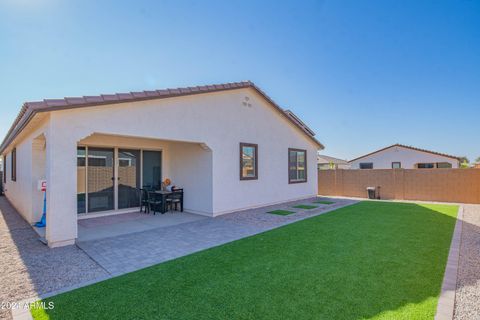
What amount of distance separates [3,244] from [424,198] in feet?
60.8

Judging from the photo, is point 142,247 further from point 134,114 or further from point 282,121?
point 282,121

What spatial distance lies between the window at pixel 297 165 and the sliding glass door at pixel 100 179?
8470 millimetres

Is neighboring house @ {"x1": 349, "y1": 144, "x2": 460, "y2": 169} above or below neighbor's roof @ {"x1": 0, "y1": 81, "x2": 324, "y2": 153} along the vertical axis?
below

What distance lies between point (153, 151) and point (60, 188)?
5.28 meters

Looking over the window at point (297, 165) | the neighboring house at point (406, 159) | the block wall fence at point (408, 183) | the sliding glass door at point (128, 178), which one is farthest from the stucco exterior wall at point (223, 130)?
the neighboring house at point (406, 159)

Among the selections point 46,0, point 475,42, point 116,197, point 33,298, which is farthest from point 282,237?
point 475,42

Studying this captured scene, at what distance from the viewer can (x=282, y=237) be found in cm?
656

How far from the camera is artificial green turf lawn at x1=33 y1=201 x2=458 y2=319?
313 centimetres

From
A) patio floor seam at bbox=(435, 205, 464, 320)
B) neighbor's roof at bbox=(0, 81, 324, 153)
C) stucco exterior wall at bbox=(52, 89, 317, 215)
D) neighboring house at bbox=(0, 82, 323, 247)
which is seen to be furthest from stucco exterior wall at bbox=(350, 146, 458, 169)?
neighbor's roof at bbox=(0, 81, 324, 153)

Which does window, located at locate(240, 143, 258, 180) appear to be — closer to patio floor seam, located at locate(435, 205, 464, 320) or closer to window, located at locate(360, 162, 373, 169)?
patio floor seam, located at locate(435, 205, 464, 320)

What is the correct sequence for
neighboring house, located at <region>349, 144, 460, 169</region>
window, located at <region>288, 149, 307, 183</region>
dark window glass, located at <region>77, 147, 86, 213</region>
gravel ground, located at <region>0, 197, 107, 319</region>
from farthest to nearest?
1. neighboring house, located at <region>349, 144, 460, 169</region>
2. window, located at <region>288, 149, 307, 183</region>
3. dark window glass, located at <region>77, 147, 86, 213</region>
4. gravel ground, located at <region>0, 197, 107, 319</region>

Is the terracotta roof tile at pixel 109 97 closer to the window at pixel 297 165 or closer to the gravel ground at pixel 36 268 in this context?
the gravel ground at pixel 36 268

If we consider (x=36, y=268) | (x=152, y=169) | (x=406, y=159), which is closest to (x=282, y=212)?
(x=152, y=169)

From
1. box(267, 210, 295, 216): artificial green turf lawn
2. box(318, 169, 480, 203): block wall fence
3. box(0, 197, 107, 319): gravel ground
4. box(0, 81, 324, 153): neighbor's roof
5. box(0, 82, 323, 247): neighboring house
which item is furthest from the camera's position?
box(318, 169, 480, 203): block wall fence
